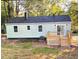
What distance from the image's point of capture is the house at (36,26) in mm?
2039

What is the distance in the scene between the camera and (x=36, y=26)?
6.73 ft

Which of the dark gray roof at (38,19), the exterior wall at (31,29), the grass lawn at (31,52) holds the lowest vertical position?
the grass lawn at (31,52)

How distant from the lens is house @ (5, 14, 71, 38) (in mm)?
2039

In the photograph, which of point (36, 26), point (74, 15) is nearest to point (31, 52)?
point (36, 26)

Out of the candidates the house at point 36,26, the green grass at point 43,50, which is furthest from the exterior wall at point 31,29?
the green grass at point 43,50

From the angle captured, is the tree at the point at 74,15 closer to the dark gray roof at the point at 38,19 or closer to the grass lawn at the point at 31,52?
the dark gray roof at the point at 38,19

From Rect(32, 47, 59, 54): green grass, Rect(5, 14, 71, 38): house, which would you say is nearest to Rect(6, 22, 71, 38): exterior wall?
Rect(5, 14, 71, 38): house

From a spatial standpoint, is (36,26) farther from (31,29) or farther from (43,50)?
(43,50)

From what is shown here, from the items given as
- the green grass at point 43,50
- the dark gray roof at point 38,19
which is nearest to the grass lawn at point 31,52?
the green grass at point 43,50

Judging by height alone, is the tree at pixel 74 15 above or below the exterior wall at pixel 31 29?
above

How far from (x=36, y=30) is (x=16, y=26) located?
0.54ft

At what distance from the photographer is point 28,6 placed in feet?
6.80

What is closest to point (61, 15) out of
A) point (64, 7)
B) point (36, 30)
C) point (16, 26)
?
point (64, 7)

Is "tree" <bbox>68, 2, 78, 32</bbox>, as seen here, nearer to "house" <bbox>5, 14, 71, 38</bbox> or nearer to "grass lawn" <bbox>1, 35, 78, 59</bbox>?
"house" <bbox>5, 14, 71, 38</bbox>
